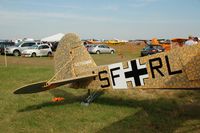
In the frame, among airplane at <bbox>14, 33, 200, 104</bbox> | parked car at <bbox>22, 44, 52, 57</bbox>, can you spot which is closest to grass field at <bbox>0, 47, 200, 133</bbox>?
airplane at <bbox>14, 33, 200, 104</bbox>

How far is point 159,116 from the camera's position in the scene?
25.3 feet

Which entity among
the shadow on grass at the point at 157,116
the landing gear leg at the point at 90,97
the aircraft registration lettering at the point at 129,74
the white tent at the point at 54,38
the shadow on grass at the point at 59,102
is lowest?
the shadow on grass at the point at 157,116

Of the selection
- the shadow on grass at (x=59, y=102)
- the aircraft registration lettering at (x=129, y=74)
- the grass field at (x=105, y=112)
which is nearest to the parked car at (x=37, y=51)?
the grass field at (x=105, y=112)

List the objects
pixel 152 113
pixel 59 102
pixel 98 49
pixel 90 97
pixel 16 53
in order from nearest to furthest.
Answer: pixel 152 113 → pixel 90 97 → pixel 59 102 → pixel 16 53 → pixel 98 49

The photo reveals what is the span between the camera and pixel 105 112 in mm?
8086

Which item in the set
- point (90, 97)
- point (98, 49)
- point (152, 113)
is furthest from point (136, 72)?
point (98, 49)

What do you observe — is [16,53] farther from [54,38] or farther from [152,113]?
[152,113]

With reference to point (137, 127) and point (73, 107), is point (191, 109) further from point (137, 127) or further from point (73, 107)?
point (73, 107)

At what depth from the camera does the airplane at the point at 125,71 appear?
22.9ft

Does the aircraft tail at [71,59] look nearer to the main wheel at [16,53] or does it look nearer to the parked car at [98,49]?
the main wheel at [16,53]

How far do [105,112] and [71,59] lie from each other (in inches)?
81.0

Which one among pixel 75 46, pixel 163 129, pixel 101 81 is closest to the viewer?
pixel 163 129

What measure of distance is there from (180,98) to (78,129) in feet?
15.6

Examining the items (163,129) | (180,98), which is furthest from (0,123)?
(180,98)
